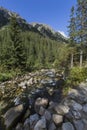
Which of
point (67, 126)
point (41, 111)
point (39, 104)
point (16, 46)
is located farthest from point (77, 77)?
point (16, 46)

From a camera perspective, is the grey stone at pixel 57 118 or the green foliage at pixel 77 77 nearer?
the grey stone at pixel 57 118

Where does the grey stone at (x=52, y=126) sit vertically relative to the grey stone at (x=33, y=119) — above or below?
below

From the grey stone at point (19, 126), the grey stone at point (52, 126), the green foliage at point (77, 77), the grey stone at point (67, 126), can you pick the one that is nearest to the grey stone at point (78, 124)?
the grey stone at point (67, 126)

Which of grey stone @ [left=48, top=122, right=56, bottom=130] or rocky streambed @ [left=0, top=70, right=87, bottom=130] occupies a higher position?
rocky streambed @ [left=0, top=70, right=87, bottom=130]

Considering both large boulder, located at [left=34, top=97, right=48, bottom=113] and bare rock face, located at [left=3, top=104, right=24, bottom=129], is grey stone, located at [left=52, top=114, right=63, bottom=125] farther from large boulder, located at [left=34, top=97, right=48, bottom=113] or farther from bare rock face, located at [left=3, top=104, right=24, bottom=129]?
bare rock face, located at [left=3, top=104, right=24, bottom=129]

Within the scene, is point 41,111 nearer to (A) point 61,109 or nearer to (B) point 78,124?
(A) point 61,109

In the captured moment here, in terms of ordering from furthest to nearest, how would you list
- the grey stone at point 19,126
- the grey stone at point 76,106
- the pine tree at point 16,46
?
the pine tree at point 16,46 → the grey stone at point 76,106 → the grey stone at point 19,126

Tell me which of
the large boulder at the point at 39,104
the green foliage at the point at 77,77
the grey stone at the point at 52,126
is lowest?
the grey stone at the point at 52,126

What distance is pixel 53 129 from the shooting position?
6.63 m

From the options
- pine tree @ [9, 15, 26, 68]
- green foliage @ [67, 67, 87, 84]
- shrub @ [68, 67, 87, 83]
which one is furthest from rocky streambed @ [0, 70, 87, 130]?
pine tree @ [9, 15, 26, 68]

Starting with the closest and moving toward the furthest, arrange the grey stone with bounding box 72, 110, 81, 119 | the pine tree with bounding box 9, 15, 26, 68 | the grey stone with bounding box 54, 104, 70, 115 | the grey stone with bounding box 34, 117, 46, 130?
the grey stone with bounding box 34, 117, 46, 130 → the grey stone with bounding box 72, 110, 81, 119 → the grey stone with bounding box 54, 104, 70, 115 → the pine tree with bounding box 9, 15, 26, 68

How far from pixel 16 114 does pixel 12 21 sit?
21.2m

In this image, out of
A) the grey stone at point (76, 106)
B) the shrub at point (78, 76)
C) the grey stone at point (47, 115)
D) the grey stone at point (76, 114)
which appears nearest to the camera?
the grey stone at point (47, 115)

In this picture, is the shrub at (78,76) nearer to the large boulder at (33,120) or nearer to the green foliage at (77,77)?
the green foliage at (77,77)
